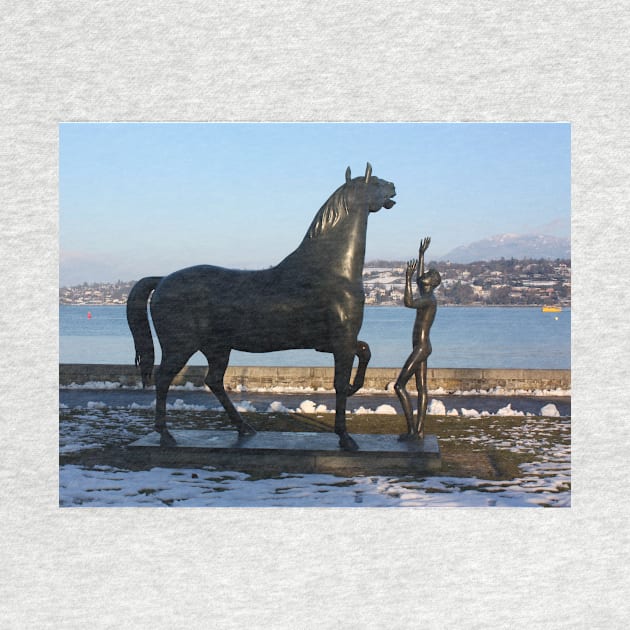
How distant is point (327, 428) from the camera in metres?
7.99

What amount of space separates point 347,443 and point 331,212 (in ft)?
6.05

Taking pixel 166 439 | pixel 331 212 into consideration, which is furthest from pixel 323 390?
pixel 331 212

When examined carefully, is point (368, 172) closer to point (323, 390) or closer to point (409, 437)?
point (409, 437)

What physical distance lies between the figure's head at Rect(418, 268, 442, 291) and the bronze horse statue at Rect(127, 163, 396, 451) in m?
0.49

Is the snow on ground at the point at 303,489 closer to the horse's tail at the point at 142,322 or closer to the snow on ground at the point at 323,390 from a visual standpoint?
the horse's tail at the point at 142,322

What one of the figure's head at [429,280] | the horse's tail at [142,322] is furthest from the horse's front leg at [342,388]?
the horse's tail at [142,322]

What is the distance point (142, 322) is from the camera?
6.39 m

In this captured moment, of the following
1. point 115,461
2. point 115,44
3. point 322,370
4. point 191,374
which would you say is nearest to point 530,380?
point 322,370

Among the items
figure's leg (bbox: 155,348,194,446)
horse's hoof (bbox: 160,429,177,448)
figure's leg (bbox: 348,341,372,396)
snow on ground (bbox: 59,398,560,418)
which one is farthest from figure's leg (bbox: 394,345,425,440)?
snow on ground (bbox: 59,398,560,418)

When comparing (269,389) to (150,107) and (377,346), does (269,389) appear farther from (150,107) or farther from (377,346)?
(377,346)

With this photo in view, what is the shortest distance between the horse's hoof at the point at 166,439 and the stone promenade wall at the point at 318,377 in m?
4.30

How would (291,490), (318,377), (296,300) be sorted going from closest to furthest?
(291,490) → (296,300) → (318,377)

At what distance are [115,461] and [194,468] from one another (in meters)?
0.67

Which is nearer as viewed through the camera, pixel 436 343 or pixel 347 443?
pixel 347 443
